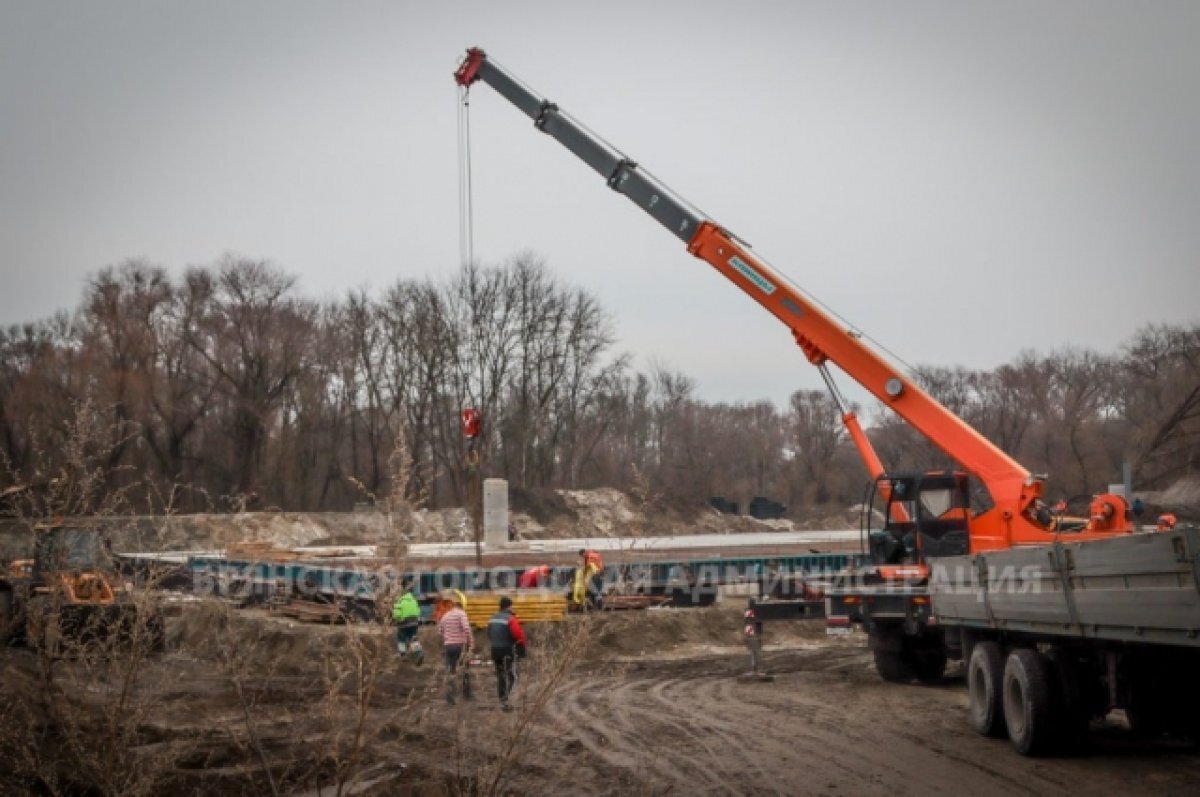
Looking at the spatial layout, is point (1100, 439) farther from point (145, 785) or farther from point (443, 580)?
point (145, 785)

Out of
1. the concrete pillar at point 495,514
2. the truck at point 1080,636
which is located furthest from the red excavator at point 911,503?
the concrete pillar at point 495,514

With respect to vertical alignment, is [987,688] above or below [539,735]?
above

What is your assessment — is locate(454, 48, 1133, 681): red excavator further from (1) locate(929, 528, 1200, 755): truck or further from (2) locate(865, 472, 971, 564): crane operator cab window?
(1) locate(929, 528, 1200, 755): truck

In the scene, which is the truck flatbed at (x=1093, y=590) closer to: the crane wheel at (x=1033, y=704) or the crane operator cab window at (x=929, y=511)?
the crane wheel at (x=1033, y=704)

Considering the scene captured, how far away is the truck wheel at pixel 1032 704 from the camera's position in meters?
10.7

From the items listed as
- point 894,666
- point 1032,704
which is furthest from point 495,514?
point 1032,704

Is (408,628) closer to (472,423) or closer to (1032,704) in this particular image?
(472,423)

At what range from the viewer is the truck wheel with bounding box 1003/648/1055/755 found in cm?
1073

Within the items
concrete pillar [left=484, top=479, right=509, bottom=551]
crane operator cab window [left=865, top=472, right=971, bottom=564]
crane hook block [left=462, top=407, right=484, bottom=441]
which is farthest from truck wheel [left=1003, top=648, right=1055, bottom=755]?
concrete pillar [left=484, top=479, right=509, bottom=551]

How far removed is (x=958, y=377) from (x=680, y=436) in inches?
812

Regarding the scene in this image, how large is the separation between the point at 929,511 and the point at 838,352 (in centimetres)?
292

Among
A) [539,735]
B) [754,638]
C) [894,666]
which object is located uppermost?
[754,638]

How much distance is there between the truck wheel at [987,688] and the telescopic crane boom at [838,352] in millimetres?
3000

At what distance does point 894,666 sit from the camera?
680 inches
